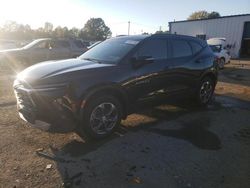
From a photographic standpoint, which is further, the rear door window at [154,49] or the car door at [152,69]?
the rear door window at [154,49]

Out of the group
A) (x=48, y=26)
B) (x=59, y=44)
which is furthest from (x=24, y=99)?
(x=48, y=26)

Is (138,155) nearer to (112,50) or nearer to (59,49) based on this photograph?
(112,50)

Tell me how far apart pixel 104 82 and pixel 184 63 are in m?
2.46

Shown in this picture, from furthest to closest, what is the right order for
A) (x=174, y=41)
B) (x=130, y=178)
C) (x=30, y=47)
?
(x=30, y=47) → (x=174, y=41) → (x=130, y=178)

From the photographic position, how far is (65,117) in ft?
13.7

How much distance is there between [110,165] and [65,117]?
1039 mm

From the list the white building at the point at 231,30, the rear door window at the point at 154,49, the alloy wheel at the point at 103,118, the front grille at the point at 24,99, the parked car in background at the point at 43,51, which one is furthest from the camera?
the white building at the point at 231,30

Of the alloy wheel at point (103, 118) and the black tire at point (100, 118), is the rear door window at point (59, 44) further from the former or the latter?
the alloy wheel at point (103, 118)

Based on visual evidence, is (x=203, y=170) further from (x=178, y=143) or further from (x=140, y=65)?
(x=140, y=65)

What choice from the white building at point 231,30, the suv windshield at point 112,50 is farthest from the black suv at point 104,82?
the white building at point 231,30

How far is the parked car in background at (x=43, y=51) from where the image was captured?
13305 mm

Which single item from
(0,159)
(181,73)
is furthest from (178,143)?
(0,159)

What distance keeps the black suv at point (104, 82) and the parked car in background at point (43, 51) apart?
28.3ft

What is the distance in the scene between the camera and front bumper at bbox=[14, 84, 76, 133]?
4.08 meters
